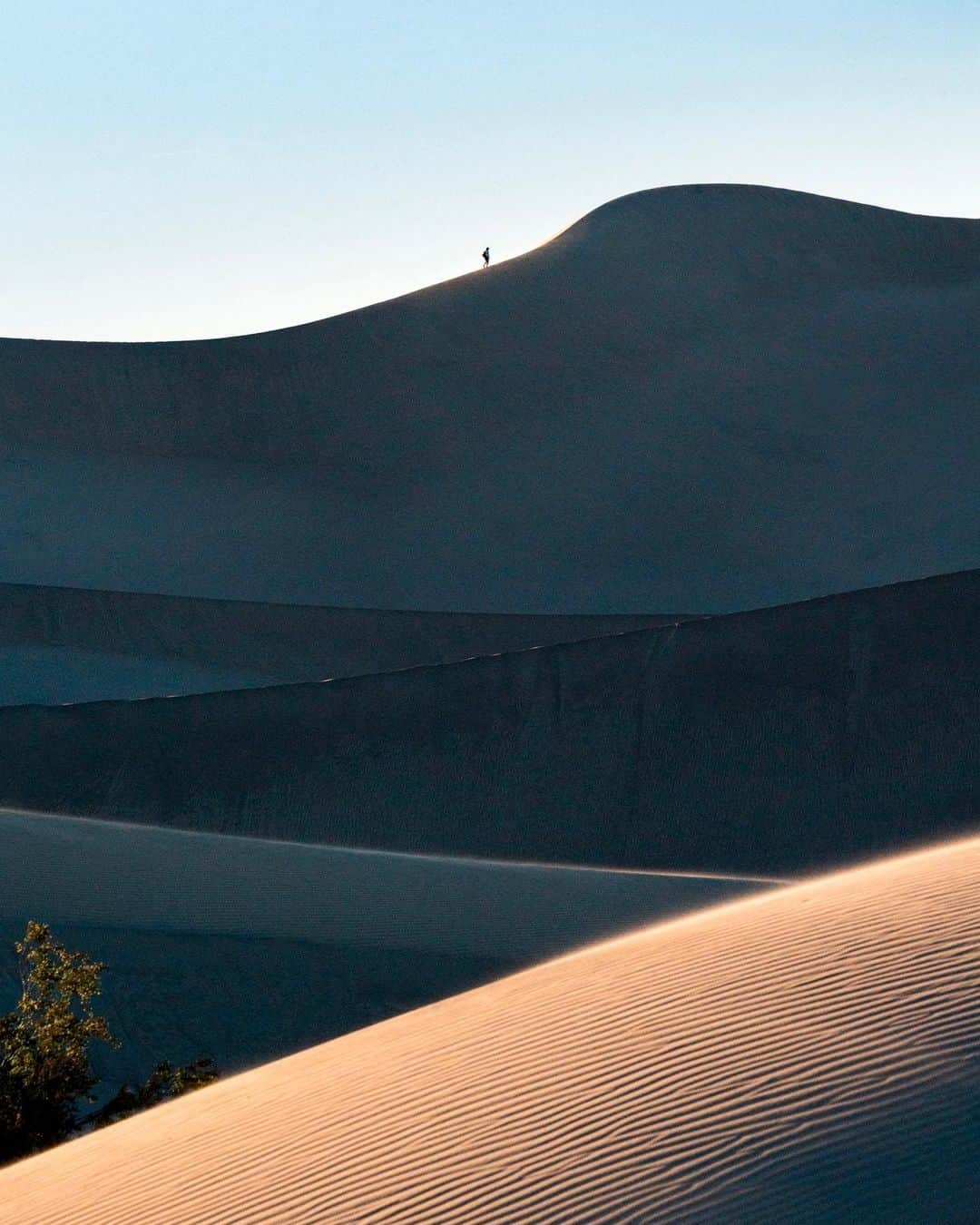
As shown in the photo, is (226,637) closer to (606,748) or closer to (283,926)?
(606,748)

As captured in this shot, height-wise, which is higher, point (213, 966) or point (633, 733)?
point (633, 733)

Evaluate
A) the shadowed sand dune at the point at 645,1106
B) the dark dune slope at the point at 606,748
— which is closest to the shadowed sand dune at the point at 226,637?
the dark dune slope at the point at 606,748

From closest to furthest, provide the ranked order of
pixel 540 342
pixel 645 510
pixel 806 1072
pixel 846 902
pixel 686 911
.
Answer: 1. pixel 806 1072
2. pixel 846 902
3. pixel 686 911
4. pixel 645 510
5. pixel 540 342

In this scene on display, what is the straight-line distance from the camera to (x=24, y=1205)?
4570 millimetres

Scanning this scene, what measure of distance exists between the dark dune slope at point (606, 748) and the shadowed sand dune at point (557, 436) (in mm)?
10156

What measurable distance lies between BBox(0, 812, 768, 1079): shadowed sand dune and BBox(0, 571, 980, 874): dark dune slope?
290 cm

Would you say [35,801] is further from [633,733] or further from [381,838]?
[633,733]

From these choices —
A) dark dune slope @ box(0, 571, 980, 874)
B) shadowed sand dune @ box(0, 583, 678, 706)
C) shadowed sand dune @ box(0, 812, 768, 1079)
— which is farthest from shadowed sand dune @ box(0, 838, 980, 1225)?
shadowed sand dune @ box(0, 583, 678, 706)

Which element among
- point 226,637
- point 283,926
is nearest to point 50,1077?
point 283,926

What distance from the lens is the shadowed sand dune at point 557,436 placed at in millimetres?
25906

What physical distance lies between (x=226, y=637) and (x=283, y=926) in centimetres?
1522

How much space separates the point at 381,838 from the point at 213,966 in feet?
14.7

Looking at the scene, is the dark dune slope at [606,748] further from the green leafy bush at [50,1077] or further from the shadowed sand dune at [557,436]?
the shadowed sand dune at [557,436]

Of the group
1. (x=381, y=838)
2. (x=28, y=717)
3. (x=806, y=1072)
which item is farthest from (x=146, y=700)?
(x=806, y=1072)
